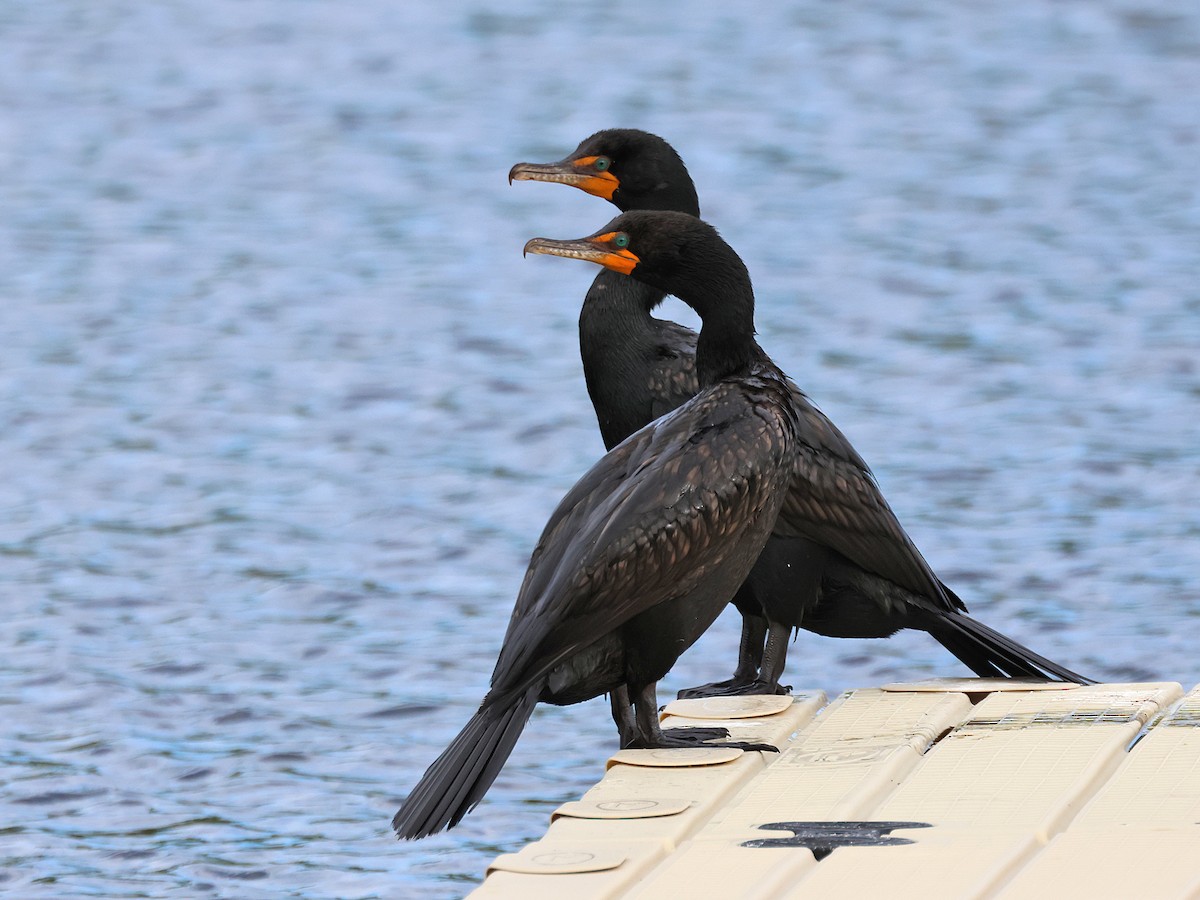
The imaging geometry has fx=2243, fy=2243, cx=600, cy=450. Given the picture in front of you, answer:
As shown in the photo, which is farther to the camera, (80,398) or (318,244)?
(318,244)

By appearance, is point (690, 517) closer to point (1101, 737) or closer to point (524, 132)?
point (1101, 737)

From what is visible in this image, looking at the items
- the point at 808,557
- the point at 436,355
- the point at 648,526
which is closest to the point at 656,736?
the point at 648,526

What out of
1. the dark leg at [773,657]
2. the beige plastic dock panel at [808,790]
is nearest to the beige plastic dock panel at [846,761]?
the beige plastic dock panel at [808,790]

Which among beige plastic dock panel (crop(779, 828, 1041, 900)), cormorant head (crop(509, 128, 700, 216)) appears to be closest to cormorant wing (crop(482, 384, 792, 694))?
beige plastic dock panel (crop(779, 828, 1041, 900))

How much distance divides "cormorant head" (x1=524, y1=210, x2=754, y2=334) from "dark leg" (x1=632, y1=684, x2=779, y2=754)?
814 mm

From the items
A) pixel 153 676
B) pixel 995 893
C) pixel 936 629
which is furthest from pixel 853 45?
pixel 995 893

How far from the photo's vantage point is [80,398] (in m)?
9.82

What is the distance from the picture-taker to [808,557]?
16.6ft

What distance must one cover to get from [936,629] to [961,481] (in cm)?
368

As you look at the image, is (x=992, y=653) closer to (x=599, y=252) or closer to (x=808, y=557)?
(x=808, y=557)

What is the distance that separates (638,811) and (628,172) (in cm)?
246

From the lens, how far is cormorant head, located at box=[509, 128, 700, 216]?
19.5 feet

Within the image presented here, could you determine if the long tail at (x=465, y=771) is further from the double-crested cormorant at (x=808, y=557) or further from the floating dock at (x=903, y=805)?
the double-crested cormorant at (x=808, y=557)

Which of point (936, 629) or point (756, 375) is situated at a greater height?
point (756, 375)
